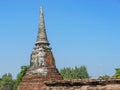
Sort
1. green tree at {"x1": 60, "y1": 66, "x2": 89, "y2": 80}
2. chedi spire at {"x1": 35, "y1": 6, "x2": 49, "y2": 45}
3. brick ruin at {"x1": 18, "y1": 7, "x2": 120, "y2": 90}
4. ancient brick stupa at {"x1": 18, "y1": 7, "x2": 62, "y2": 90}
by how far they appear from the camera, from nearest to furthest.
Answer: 1. brick ruin at {"x1": 18, "y1": 7, "x2": 120, "y2": 90}
2. ancient brick stupa at {"x1": 18, "y1": 7, "x2": 62, "y2": 90}
3. chedi spire at {"x1": 35, "y1": 6, "x2": 49, "y2": 45}
4. green tree at {"x1": 60, "y1": 66, "x2": 89, "y2": 80}

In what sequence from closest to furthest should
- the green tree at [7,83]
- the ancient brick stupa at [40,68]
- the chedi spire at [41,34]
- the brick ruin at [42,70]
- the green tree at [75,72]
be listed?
the brick ruin at [42,70] → the ancient brick stupa at [40,68] → the chedi spire at [41,34] → the green tree at [75,72] → the green tree at [7,83]

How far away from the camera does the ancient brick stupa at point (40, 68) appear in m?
11.9

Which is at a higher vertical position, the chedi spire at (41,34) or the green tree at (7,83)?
the green tree at (7,83)

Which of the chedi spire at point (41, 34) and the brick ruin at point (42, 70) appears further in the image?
the chedi spire at point (41, 34)

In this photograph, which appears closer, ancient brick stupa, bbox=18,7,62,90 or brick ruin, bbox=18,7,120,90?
brick ruin, bbox=18,7,120,90

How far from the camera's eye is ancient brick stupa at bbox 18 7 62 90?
39.1 ft

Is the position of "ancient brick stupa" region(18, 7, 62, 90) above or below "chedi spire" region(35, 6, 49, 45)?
below

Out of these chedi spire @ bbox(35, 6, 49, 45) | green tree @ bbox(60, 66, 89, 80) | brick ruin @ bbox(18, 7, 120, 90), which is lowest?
brick ruin @ bbox(18, 7, 120, 90)

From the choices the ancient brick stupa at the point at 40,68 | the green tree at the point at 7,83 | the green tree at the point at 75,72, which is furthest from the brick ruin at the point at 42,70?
the green tree at the point at 7,83

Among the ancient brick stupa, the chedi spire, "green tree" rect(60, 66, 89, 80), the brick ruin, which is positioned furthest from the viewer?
"green tree" rect(60, 66, 89, 80)

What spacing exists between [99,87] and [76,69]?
60.4m

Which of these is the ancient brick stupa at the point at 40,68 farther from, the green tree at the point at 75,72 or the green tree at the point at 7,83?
the green tree at the point at 7,83

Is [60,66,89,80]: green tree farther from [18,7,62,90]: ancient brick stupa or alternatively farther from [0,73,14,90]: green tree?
[18,7,62,90]: ancient brick stupa

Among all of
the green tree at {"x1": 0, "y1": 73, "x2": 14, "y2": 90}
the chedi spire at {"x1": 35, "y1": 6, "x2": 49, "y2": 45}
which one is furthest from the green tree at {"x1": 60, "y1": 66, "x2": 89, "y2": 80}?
the chedi spire at {"x1": 35, "y1": 6, "x2": 49, "y2": 45}
